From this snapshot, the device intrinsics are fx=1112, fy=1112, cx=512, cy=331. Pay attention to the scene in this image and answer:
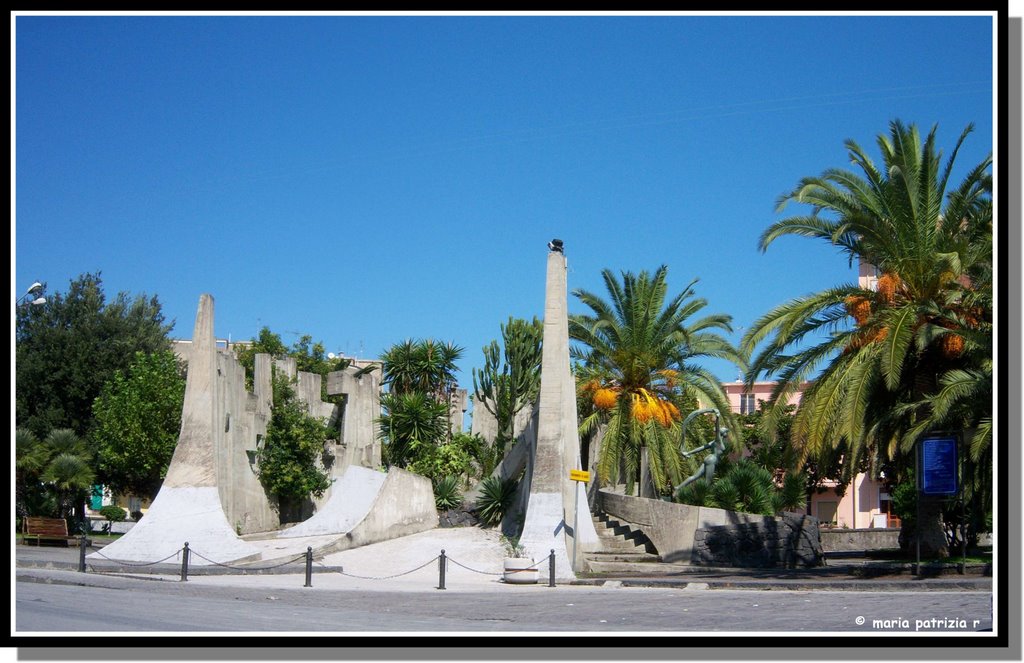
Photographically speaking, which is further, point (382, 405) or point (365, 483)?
point (382, 405)

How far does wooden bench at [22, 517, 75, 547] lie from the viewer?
2714 centimetres

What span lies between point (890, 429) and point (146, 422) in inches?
866

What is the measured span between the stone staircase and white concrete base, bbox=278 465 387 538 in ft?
18.7

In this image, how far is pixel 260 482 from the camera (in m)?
32.3

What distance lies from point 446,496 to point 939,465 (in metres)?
14.2

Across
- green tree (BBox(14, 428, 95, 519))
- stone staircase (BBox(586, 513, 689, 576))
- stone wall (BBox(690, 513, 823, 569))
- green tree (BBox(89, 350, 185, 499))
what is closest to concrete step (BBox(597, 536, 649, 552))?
stone staircase (BBox(586, 513, 689, 576))

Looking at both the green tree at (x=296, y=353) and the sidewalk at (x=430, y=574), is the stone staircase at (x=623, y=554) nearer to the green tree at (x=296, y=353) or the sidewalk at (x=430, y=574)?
the sidewalk at (x=430, y=574)

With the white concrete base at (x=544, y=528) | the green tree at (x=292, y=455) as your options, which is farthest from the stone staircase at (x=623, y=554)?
the green tree at (x=292, y=455)

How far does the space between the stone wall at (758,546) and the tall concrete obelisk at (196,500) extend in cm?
942

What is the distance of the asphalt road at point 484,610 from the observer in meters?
12.1

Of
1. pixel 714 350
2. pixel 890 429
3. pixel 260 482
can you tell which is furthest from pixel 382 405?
pixel 890 429

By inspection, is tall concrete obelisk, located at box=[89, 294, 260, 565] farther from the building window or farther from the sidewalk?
the building window
